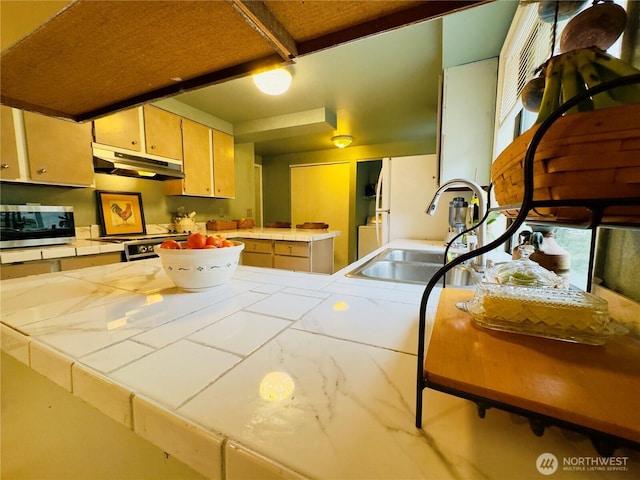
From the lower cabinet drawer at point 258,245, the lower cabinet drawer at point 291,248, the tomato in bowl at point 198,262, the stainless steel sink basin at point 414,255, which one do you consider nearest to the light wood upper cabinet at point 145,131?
the lower cabinet drawer at point 258,245

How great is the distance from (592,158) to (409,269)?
53.3 inches

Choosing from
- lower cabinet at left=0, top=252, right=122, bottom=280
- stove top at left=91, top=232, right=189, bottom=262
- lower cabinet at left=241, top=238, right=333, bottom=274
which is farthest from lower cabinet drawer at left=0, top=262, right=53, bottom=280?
lower cabinet at left=241, top=238, right=333, bottom=274

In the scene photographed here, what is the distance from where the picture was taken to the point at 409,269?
156 cm

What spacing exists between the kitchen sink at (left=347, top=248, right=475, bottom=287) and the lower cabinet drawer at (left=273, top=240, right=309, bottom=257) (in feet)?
3.88

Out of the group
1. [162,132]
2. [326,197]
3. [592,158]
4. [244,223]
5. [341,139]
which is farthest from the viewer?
[326,197]

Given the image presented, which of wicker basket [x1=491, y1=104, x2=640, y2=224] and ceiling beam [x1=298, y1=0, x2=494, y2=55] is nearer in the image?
wicker basket [x1=491, y1=104, x2=640, y2=224]

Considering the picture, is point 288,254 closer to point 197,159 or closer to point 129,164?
point 197,159

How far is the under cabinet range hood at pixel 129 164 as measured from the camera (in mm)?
2076

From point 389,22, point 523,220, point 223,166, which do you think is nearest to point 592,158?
point 523,220

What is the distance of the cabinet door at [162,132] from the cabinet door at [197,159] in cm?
8

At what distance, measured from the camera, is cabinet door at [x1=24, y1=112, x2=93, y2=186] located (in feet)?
5.74

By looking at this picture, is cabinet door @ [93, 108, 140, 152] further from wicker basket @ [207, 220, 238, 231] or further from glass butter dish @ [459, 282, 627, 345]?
glass butter dish @ [459, 282, 627, 345]

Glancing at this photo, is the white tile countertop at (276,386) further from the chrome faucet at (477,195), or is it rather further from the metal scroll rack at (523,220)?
the chrome faucet at (477,195)

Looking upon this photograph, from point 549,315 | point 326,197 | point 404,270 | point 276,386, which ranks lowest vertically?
point 404,270
